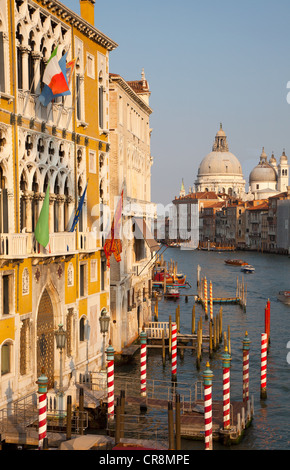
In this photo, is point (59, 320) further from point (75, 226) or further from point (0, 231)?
point (0, 231)

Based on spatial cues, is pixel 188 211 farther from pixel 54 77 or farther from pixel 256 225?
pixel 54 77

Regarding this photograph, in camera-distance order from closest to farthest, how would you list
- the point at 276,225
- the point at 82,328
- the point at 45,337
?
the point at 45,337, the point at 82,328, the point at 276,225

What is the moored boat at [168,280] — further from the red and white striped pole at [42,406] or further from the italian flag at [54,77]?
the red and white striped pole at [42,406]

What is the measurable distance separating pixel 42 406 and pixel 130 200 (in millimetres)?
12462

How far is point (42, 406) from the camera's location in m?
12.4

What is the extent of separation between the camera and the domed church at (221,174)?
17088cm

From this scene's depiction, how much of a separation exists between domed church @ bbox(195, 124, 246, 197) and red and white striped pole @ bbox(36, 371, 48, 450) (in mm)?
157489

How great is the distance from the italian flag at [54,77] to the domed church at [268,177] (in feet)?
480

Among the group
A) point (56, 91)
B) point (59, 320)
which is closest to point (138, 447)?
point (59, 320)

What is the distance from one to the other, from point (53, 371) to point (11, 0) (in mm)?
7396

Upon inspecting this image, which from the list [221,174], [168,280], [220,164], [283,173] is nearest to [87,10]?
[168,280]

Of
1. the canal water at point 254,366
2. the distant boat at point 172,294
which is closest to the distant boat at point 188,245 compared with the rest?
the canal water at point 254,366

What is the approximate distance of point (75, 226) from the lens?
1670 cm

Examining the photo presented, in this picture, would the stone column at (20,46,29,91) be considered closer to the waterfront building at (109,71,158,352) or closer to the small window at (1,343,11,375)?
the small window at (1,343,11,375)
